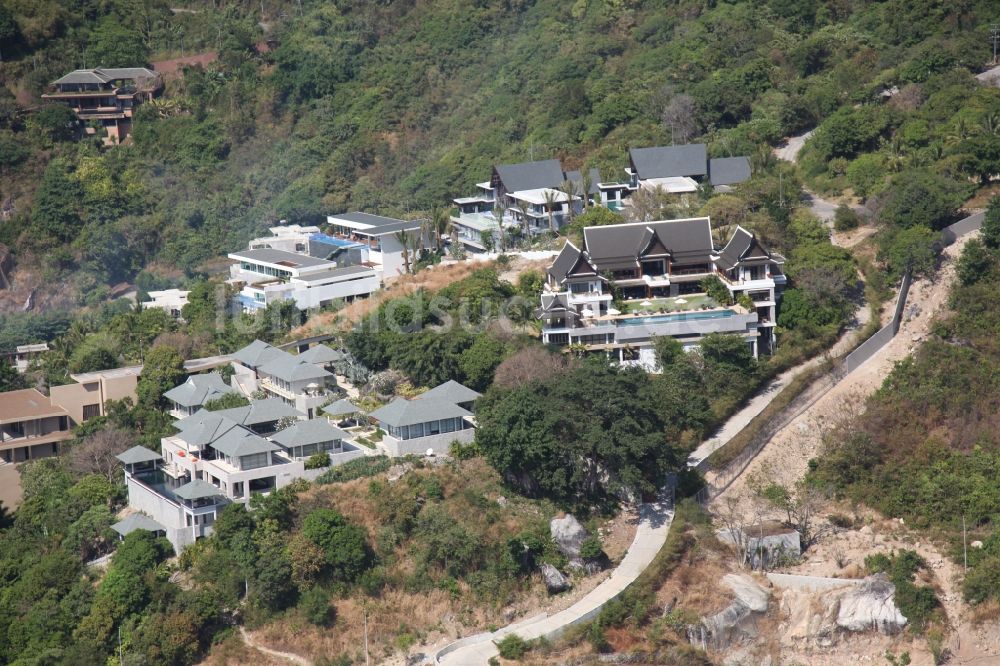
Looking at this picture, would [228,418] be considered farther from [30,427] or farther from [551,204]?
[551,204]

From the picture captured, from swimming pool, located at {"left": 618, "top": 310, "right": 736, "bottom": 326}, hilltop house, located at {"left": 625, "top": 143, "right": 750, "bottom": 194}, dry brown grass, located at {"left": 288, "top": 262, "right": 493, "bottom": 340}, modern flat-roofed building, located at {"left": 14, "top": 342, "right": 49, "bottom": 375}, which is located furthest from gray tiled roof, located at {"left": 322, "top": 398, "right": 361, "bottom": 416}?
hilltop house, located at {"left": 625, "top": 143, "right": 750, "bottom": 194}

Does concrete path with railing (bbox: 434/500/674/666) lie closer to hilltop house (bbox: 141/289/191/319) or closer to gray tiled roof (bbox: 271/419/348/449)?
gray tiled roof (bbox: 271/419/348/449)

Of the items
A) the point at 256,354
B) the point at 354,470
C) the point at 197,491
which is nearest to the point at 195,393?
the point at 256,354

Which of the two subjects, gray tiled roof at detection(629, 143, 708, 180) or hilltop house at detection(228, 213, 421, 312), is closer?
hilltop house at detection(228, 213, 421, 312)

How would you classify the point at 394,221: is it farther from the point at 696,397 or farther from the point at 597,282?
the point at 696,397

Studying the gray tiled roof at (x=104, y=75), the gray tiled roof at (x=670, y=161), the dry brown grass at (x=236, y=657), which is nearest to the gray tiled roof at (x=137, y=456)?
the dry brown grass at (x=236, y=657)

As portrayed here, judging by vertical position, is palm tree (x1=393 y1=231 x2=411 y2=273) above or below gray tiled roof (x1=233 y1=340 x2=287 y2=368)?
above
